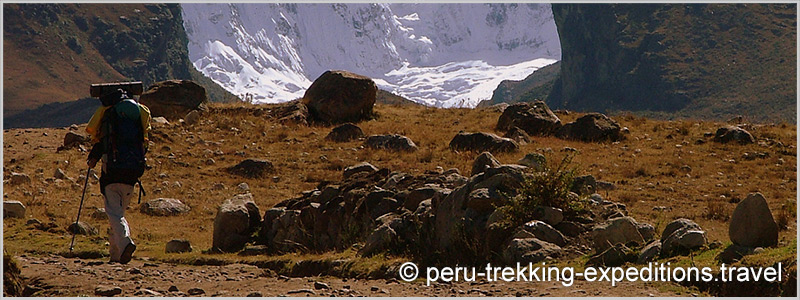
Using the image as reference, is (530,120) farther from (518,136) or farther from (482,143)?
(482,143)

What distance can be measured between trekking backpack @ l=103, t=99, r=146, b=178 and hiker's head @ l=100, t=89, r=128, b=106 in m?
0.09

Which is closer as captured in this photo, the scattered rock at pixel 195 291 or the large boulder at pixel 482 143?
the scattered rock at pixel 195 291

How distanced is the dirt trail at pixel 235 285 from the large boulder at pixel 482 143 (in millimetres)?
13883

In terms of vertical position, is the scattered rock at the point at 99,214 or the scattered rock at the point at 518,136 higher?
the scattered rock at the point at 99,214

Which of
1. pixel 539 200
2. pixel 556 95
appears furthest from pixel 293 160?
pixel 556 95

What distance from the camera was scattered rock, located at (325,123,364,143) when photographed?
2808 centimetres

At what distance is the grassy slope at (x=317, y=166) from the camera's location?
16.5 m

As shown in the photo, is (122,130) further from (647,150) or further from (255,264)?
(647,150)

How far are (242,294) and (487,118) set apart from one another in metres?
23.8

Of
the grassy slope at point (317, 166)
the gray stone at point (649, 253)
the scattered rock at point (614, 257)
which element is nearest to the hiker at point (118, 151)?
the grassy slope at point (317, 166)

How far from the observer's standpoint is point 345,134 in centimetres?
2823

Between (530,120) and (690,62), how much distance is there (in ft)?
460

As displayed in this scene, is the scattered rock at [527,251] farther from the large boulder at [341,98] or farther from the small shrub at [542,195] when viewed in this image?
the large boulder at [341,98]

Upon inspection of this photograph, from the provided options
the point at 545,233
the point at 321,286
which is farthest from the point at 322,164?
the point at 321,286
